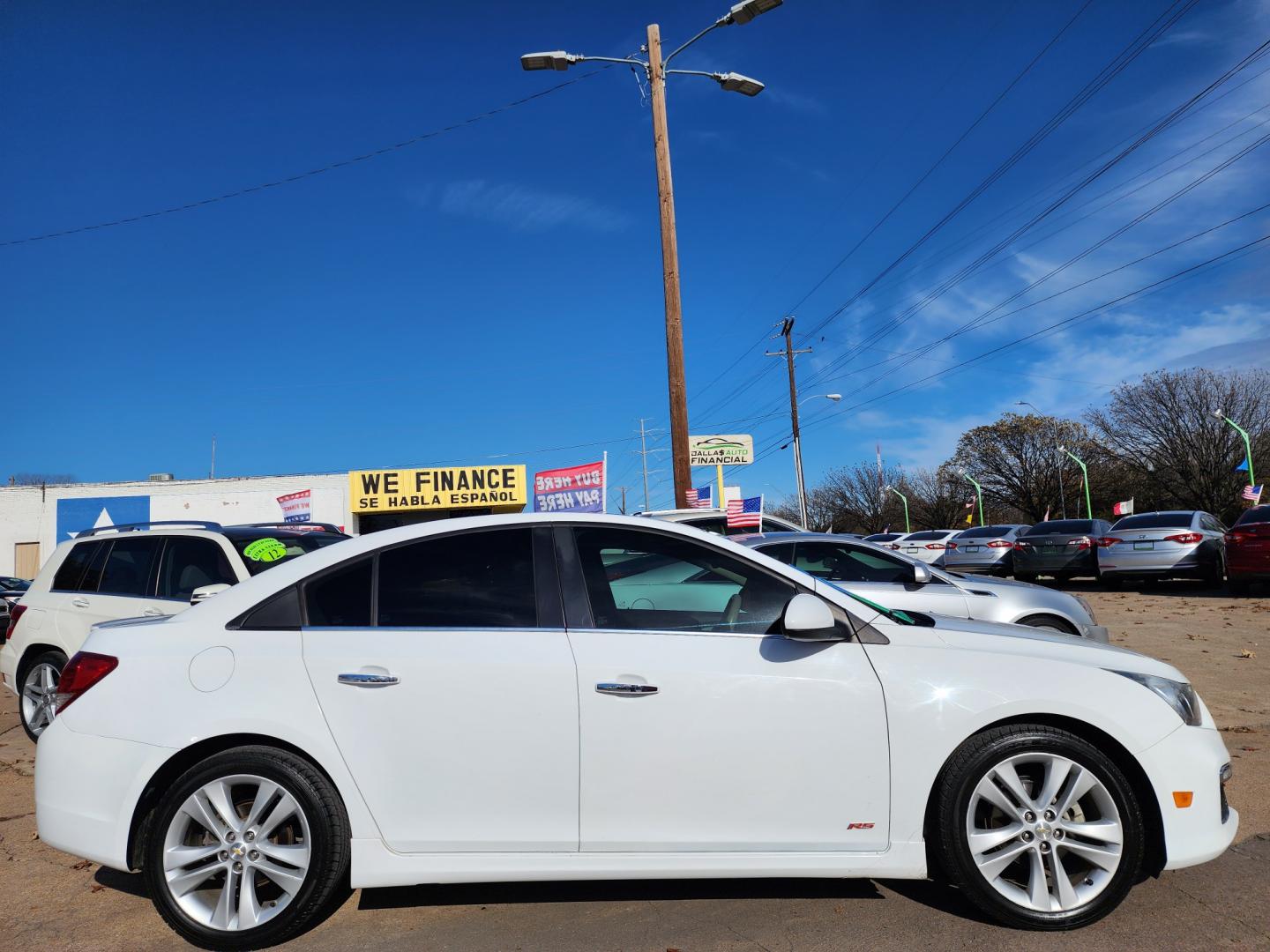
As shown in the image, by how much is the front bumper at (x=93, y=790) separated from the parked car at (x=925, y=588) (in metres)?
5.07

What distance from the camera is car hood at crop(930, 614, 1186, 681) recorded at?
11.0 ft

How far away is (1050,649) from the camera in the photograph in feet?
11.2

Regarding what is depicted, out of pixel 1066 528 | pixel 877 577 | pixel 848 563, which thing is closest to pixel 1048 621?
pixel 877 577

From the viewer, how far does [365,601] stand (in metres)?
3.44

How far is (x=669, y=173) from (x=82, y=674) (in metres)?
11.3

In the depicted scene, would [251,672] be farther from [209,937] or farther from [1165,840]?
[1165,840]

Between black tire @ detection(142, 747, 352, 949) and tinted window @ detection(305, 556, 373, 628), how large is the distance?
20.5 inches

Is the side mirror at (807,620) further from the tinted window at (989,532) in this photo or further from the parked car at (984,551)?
the tinted window at (989,532)

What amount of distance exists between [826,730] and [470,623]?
4.64 ft

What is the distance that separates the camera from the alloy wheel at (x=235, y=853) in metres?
3.19

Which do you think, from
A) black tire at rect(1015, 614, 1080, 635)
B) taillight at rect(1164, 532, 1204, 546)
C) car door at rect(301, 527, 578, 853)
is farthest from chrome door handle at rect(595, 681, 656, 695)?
taillight at rect(1164, 532, 1204, 546)

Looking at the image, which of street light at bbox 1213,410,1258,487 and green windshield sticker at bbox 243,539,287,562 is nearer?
green windshield sticker at bbox 243,539,287,562

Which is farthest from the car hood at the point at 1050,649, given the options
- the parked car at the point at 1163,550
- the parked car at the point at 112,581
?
the parked car at the point at 1163,550

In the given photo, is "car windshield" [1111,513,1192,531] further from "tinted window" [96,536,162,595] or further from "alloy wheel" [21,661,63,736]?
"alloy wheel" [21,661,63,736]
